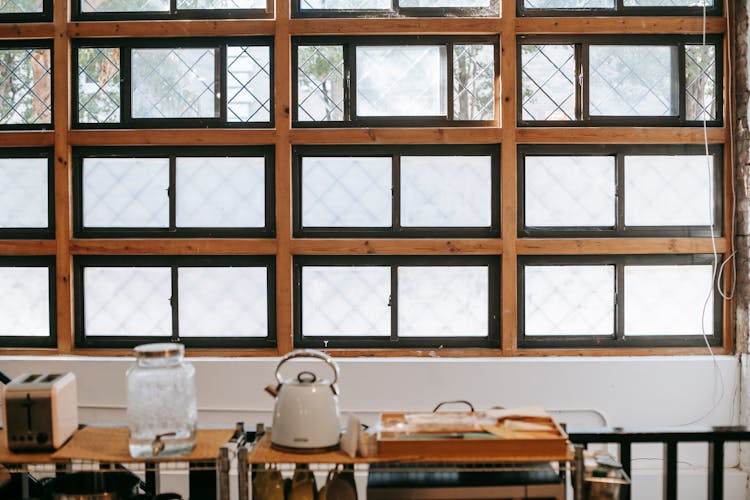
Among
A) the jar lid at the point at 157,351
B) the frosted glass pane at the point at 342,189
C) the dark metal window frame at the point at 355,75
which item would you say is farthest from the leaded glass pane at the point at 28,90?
the jar lid at the point at 157,351

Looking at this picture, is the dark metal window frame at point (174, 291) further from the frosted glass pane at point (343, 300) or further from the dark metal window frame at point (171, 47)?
the dark metal window frame at point (171, 47)

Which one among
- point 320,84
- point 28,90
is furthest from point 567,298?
point 28,90

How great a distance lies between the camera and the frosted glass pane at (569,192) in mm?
3734

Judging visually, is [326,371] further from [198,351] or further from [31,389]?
[31,389]

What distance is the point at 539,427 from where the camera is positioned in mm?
1932

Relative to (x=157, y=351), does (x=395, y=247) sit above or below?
above

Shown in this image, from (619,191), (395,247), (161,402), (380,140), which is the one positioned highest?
(380,140)

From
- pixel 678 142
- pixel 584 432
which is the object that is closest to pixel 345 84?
pixel 678 142

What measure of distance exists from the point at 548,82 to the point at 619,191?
0.69 m

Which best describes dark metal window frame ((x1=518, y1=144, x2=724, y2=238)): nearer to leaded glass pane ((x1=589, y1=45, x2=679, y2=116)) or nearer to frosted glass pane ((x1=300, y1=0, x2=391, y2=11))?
leaded glass pane ((x1=589, y1=45, x2=679, y2=116))

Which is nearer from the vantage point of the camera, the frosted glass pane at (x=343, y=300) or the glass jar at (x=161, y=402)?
the glass jar at (x=161, y=402)

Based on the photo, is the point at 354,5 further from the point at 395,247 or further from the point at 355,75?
the point at 395,247

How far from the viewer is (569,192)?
374cm

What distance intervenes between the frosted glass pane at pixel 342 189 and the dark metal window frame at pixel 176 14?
81 cm
